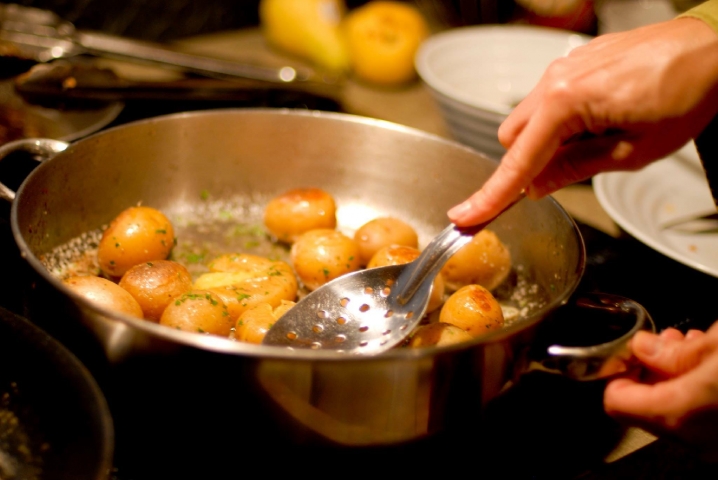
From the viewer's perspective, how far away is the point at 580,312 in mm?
658

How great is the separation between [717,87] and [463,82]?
829 mm

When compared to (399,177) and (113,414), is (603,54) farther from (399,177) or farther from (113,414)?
(113,414)

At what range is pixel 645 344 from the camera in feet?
1.74

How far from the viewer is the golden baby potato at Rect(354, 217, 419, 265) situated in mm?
879

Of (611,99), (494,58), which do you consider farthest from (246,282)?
(494,58)

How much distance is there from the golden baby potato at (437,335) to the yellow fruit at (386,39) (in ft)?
3.49

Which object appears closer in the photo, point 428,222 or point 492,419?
point 492,419

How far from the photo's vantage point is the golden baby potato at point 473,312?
704 millimetres

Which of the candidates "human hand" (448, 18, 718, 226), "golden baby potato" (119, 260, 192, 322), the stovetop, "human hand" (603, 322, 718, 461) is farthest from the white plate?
"golden baby potato" (119, 260, 192, 322)

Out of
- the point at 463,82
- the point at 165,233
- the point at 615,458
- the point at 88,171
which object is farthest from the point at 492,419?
the point at 463,82

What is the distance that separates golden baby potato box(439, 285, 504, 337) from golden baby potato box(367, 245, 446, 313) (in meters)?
0.04

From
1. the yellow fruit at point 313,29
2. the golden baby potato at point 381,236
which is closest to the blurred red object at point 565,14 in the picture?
the yellow fruit at point 313,29

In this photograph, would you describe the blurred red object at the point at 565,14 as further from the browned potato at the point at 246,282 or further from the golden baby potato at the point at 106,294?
the golden baby potato at the point at 106,294

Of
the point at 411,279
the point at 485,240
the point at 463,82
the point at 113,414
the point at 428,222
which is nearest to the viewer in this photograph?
the point at 113,414
